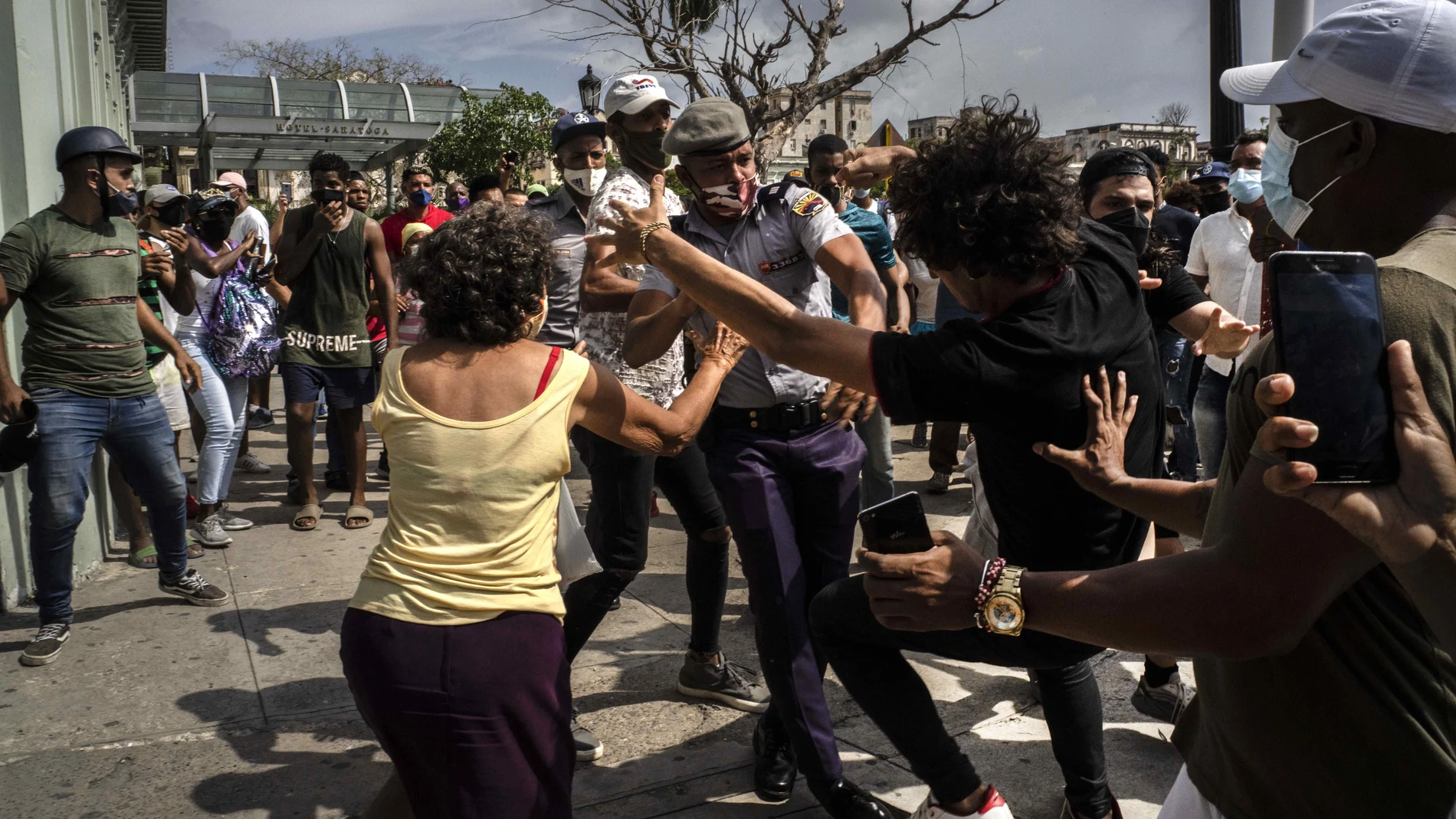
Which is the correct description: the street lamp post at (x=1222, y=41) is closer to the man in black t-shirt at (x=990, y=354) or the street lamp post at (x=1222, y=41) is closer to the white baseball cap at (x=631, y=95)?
the white baseball cap at (x=631, y=95)

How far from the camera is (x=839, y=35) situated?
489 inches

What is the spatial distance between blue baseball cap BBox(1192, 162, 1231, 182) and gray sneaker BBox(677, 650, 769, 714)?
608 cm

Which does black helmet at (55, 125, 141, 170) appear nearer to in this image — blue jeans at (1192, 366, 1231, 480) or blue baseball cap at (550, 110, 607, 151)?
blue baseball cap at (550, 110, 607, 151)

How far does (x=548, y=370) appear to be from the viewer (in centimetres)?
260

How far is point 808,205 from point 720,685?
1.83 meters

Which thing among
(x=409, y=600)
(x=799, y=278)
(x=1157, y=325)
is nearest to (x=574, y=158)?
(x=799, y=278)

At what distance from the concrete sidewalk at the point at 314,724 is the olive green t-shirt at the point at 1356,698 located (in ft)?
6.45

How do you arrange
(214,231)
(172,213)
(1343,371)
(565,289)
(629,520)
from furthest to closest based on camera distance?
(214,231) < (172,213) < (565,289) < (629,520) < (1343,371)

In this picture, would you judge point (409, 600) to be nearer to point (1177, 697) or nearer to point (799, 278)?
point (799, 278)

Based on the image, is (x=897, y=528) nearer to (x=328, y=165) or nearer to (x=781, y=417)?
(x=781, y=417)

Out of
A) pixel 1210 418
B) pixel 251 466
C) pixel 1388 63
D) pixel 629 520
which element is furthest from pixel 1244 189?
pixel 251 466

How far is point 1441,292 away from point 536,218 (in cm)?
211

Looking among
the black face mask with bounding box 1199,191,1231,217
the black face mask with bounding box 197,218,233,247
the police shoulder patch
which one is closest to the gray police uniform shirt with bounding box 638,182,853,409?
the police shoulder patch

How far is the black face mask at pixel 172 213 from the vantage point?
6.23m
